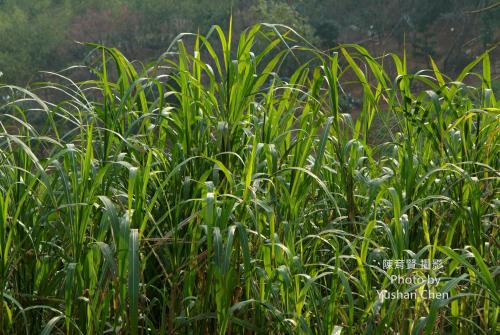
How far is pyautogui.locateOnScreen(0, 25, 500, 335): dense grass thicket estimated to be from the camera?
121cm

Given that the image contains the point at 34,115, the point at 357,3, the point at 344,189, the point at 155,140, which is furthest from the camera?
the point at 357,3

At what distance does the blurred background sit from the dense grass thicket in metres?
16.3

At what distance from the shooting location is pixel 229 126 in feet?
4.81

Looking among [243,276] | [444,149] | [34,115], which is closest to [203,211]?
[243,276]

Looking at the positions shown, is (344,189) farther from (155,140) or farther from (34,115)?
(34,115)

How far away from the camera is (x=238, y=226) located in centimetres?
120

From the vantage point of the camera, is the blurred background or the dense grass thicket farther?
the blurred background

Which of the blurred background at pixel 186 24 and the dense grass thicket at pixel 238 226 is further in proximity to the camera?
the blurred background at pixel 186 24

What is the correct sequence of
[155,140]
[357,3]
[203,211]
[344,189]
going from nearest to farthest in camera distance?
[203,211] → [344,189] → [155,140] → [357,3]

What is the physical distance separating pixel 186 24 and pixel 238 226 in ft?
69.5

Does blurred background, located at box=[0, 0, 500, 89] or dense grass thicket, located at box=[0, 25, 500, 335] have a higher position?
dense grass thicket, located at box=[0, 25, 500, 335]

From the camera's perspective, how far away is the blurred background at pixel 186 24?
18.3 meters

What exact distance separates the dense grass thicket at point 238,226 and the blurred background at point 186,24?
53.6 feet

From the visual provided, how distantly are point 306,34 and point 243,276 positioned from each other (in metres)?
17.1
